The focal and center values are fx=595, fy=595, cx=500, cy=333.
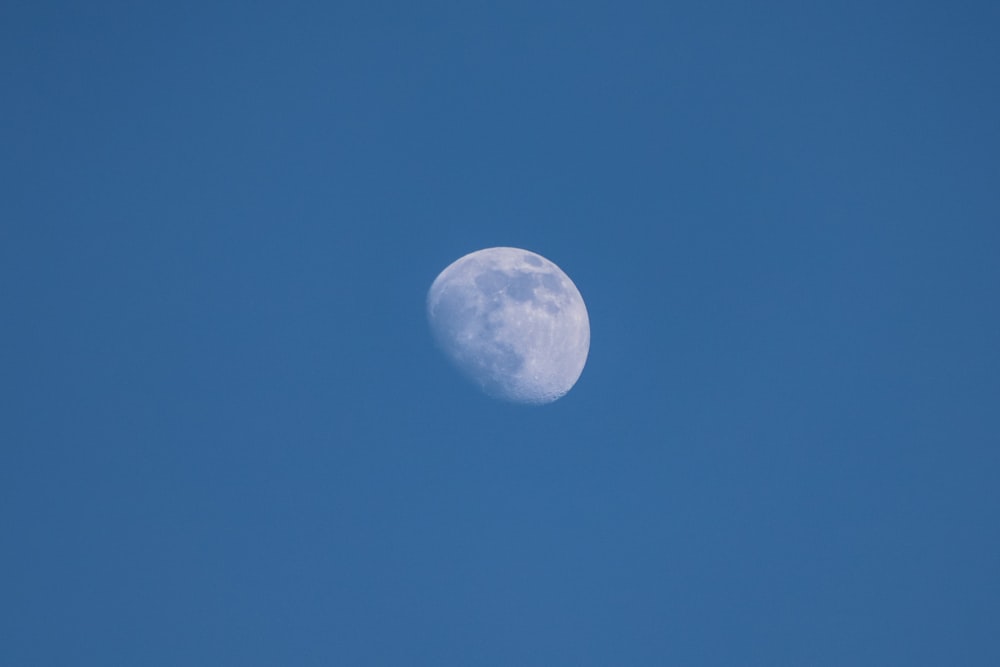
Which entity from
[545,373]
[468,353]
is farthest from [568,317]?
[468,353]

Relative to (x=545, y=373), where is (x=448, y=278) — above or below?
A: above

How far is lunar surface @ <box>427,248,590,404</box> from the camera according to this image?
25.7 ft

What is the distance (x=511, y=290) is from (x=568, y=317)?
2.93ft

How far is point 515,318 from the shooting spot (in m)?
7.88

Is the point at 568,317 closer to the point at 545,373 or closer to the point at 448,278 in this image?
the point at 545,373

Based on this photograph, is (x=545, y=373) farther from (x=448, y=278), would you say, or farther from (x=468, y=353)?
(x=448, y=278)

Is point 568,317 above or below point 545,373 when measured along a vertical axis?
above

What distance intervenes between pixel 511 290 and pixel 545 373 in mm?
1199

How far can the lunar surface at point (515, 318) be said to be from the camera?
7.84 m

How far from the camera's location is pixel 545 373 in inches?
312

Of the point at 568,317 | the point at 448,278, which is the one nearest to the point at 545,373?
the point at 568,317

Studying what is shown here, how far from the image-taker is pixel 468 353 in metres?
7.90

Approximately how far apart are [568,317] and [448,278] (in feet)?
5.72

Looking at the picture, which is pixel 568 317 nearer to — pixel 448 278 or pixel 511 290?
pixel 511 290
